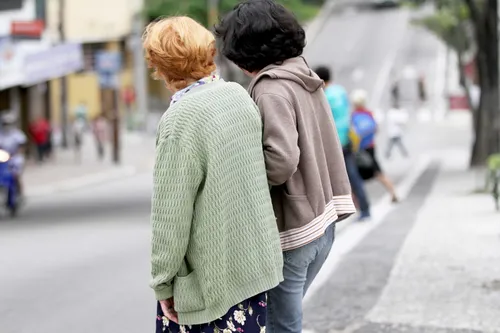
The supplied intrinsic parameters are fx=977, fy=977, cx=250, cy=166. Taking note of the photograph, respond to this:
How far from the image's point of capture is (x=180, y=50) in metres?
3.05

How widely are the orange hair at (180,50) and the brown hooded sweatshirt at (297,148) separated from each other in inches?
10.7

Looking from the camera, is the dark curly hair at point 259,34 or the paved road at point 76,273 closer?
the dark curly hair at point 259,34

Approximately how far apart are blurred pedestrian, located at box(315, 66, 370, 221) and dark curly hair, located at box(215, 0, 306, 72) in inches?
215

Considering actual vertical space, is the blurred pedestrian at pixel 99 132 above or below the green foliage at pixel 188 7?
above

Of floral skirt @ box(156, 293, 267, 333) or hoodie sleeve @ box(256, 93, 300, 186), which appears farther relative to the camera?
hoodie sleeve @ box(256, 93, 300, 186)

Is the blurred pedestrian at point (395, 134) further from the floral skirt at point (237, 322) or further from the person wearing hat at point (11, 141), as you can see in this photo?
the floral skirt at point (237, 322)

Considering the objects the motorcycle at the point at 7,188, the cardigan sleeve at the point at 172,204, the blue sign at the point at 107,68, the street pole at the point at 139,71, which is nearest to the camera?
the cardigan sleeve at the point at 172,204

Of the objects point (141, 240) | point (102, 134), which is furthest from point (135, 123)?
point (141, 240)

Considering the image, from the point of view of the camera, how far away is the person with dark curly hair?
331 centimetres

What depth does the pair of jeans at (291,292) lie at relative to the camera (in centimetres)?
338

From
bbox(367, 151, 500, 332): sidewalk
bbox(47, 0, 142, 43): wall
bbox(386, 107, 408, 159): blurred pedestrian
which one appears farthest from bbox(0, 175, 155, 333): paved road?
bbox(47, 0, 142, 43): wall

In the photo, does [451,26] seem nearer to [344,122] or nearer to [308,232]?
[344,122]

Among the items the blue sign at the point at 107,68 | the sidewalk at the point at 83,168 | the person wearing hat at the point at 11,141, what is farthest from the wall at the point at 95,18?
the person wearing hat at the point at 11,141

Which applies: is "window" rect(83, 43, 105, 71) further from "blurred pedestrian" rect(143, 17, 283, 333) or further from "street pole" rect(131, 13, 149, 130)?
"blurred pedestrian" rect(143, 17, 283, 333)
